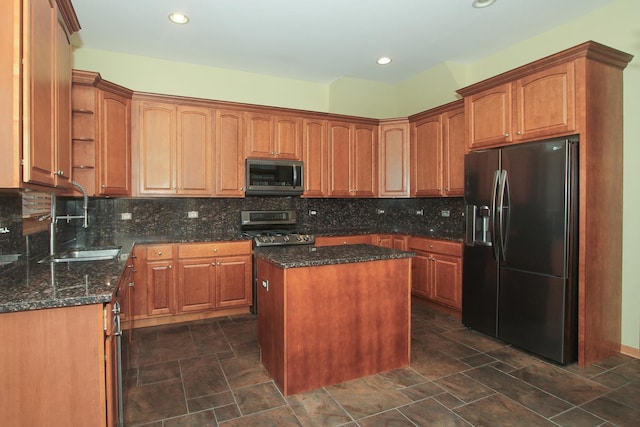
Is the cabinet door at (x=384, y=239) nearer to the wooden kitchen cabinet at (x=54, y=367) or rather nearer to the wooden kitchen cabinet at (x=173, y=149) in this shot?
the wooden kitchen cabinet at (x=173, y=149)

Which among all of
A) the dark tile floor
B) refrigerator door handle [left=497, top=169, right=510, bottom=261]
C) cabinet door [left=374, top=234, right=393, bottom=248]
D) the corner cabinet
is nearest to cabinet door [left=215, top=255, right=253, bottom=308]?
the dark tile floor

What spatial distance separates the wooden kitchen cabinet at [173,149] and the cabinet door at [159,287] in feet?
2.56

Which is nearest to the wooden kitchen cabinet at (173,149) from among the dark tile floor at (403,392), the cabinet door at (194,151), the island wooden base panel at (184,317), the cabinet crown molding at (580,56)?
the cabinet door at (194,151)

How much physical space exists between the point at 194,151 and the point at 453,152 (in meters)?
2.89

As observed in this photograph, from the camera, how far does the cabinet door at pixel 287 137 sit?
4.37 m

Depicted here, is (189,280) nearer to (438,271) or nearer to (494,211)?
(438,271)

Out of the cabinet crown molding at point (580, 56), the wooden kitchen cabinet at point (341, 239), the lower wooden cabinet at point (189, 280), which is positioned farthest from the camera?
the wooden kitchen cabinet at point (341, 239)

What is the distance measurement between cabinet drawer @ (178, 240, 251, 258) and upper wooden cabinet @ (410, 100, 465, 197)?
226cm

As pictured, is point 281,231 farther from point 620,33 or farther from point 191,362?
point 620,33

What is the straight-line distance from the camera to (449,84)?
435 centimetres

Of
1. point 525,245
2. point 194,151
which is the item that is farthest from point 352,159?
point 525,245

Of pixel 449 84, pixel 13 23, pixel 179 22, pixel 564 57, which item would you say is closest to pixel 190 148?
pixel 179 22

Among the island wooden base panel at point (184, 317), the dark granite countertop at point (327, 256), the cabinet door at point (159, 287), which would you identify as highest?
the dark granite countertop at point (327, 256)

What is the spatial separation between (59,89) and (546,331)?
3.78 meters
